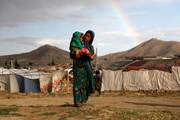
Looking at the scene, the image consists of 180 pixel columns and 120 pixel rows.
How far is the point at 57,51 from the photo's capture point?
15000cm

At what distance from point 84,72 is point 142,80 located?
24.4m

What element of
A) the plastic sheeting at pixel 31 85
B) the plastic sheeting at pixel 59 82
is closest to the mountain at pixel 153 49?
the plastic sheeting at pixel 31 85

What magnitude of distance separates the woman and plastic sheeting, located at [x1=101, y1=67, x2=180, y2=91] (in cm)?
2351

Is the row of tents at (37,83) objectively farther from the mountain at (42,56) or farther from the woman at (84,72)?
the mountain at (42,56)

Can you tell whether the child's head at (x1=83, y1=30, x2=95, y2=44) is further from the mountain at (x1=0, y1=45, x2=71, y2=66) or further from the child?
the mountain at (x1=0, y1=45, x2=71, y2=66)

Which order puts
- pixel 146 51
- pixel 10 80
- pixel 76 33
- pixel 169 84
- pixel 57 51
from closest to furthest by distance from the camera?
1. pixel 76 33
2. pixel 169 84
3. pixel 10 80
4. pixel 57 51
5. pixel 146 51

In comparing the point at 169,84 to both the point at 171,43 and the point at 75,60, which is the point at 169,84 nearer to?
the point at 75,60

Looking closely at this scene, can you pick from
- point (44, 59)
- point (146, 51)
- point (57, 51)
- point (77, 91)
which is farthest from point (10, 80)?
point (146, 51)

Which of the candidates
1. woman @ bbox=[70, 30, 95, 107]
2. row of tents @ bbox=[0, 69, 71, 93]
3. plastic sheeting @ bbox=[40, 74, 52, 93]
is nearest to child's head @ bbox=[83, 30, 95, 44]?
woman @ bbox=[70, 30, 95, 107]

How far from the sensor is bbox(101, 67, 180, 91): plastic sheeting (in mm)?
36844

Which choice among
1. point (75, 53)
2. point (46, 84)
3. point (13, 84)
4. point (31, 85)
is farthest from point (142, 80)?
point (75, 53)

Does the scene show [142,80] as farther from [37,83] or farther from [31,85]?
[31,85]

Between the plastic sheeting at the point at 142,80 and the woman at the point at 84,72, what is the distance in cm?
2351

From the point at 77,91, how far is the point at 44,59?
124 metres
